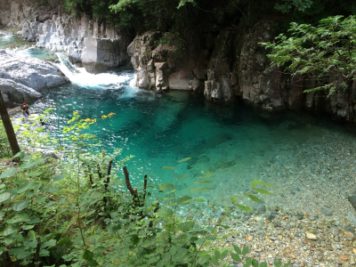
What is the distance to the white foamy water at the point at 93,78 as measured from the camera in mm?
20603

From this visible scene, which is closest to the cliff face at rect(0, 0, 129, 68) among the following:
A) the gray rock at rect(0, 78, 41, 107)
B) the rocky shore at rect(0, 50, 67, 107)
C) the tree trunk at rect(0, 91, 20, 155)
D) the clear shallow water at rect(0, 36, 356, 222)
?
the rocky shore at rect(0, 50, 67, 107)

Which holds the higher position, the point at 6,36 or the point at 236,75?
the point at 6,36

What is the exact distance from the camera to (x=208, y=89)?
1700cm

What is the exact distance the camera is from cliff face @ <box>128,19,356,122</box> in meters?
14.4

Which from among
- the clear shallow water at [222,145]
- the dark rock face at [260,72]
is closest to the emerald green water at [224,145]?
the clear shallow water at [222,145]

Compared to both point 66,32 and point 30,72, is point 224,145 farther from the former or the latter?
point 66,32

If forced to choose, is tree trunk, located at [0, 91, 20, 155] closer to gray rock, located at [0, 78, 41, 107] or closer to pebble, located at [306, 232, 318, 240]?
pebble, located at [306, 232, 318, 240]

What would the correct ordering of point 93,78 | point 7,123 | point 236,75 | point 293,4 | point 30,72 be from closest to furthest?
point 7,123
point 293,4
point 236,75
point 30,72
point 93,78

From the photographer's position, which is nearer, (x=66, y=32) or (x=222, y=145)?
(x=222, y=145)

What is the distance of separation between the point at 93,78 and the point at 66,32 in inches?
333

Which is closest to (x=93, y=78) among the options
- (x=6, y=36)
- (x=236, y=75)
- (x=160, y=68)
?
(x=160, y=68)

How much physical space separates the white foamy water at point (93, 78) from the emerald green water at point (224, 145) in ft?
7.00

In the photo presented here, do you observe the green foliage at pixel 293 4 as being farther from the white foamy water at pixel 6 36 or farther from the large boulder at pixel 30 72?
the white foamy water at pixel 6 36

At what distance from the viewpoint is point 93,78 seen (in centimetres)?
2205
